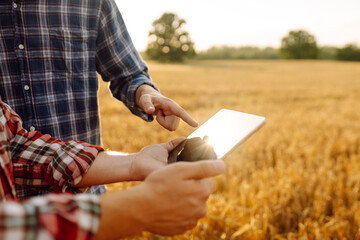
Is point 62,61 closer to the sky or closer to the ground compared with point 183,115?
closer to the sky

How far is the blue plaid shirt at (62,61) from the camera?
132cm

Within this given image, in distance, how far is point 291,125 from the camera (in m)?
4.85

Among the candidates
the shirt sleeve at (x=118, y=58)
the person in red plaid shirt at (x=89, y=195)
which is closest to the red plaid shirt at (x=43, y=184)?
the person in red plaid shirt at (x=89, y=195)

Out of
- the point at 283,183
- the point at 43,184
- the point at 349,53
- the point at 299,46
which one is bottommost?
the point at 283,183

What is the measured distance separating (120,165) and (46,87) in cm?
60

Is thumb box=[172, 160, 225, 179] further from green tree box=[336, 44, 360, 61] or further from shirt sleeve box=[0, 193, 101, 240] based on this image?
green tree box=[336, 44, 360, 61]

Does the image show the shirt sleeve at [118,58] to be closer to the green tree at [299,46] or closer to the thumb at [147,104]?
the thumb at [147,104]

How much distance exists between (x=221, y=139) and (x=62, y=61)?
883mm

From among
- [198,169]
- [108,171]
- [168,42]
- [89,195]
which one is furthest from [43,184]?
[168,42]

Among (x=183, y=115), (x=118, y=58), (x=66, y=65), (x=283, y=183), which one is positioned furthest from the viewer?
(x=283, y=183)

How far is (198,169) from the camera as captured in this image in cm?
78

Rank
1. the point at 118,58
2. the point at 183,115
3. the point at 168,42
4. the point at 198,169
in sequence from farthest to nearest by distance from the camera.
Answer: the point at 168,42, the point at 118,58, the point at 183,115, the point at 198,169

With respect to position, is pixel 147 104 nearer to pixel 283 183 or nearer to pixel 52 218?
pixel 52 218

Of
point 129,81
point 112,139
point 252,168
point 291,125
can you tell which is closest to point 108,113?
point 112,139
